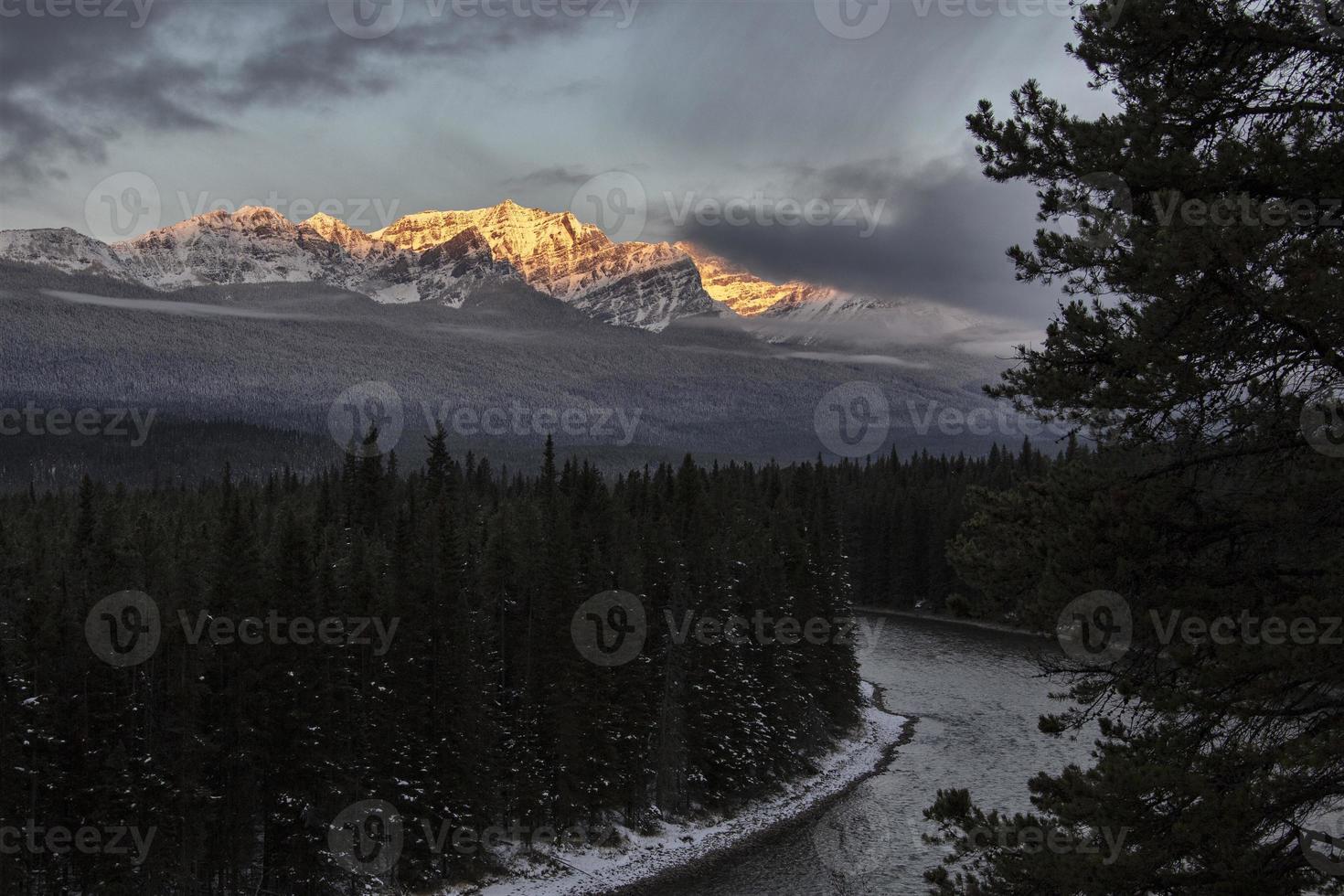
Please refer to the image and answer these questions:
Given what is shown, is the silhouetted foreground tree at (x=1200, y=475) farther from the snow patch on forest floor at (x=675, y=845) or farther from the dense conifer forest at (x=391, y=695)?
the snow patch on forest floor at (x=675, y=845)

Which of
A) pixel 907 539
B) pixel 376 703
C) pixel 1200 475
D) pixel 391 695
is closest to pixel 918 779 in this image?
pixel 391 695

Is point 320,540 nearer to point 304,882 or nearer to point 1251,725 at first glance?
point 304,882

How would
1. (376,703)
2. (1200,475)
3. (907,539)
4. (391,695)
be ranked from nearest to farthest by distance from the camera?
(1200,475) < (376,703) < (391,695) < (907,539)

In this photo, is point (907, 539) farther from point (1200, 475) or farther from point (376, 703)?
point (1200, 475)

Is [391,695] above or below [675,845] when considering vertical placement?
above

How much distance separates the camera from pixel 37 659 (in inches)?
1503

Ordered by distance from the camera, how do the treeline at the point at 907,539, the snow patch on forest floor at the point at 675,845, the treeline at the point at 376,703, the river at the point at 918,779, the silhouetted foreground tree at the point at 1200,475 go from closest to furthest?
the silhouetted foreground tree at the point at 1200,475 → the treeline at the point at 376,703 → the river at the point at 918,779 → the snow patch on forest floor at the point at 675,845 → the treeline at the point at 907,539

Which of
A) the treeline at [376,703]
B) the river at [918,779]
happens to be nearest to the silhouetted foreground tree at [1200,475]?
the river at [918,779]

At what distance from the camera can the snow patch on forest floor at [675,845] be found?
1807 inches

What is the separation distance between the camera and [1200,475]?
39.5 feet

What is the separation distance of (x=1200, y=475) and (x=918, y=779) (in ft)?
164

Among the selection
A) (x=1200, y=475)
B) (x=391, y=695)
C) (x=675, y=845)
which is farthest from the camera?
(x=675, y=845)

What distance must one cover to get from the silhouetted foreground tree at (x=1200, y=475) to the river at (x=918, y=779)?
12158 millimetres

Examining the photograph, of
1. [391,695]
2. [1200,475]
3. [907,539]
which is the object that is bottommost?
[391,695]
